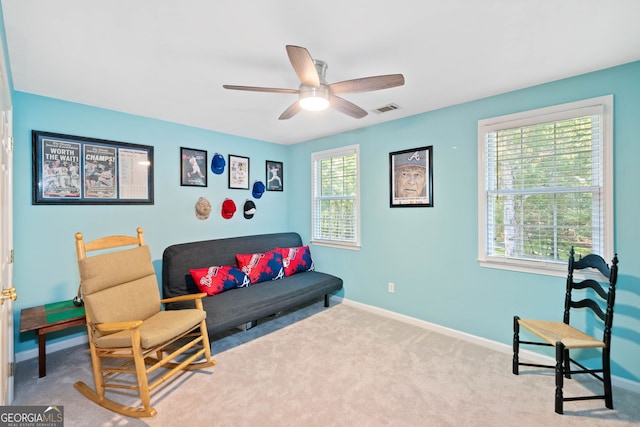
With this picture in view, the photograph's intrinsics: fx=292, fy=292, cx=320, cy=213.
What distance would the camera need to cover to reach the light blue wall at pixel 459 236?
2.12 meters

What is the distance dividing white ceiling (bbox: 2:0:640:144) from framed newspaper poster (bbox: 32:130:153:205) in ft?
1.41

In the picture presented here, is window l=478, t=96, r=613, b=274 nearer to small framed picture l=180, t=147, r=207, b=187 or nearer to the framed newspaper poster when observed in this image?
small framed picture l=180, t=147, r=207, b=187

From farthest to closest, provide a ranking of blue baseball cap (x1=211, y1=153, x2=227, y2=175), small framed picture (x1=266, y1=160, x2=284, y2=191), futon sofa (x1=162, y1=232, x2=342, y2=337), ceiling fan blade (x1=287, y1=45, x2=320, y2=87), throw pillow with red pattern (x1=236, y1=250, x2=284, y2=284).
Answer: small framed picture (x1=266, y1=160, x2=284, y2=191), blue baseball cap (x1=211, y1=153, x2=227, y2=175), throw pillow with red pattern (x1=236, y1=250, x2=284, y2=284), futon sofa (x1=162, y1=232, x2=342, y2=337), ceiling fan blade (x1=287, y1=45, x2=320, y2=87)

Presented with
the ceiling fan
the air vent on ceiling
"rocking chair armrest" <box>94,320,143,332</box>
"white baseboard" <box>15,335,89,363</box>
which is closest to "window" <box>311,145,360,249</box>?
the air vent on ceiling

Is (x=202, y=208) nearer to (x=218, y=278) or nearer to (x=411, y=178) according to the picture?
(x=218, y=278)

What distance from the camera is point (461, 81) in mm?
2393

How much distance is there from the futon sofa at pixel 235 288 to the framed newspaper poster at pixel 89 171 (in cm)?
78

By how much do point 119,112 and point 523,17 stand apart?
3.49 metres

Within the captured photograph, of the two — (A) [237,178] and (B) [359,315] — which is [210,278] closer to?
(A) [237,178]

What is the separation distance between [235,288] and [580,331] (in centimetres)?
309

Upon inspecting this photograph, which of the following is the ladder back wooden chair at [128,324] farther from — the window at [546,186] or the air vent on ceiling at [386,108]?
the window at [546,186]

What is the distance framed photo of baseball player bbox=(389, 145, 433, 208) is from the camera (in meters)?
3.16

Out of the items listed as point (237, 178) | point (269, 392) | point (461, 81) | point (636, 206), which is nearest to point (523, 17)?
point (461, 81)

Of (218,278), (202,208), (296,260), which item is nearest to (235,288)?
(218,278)
